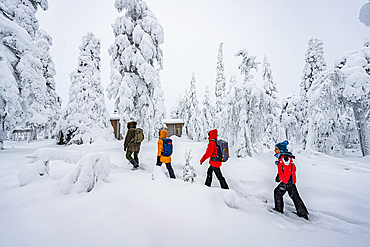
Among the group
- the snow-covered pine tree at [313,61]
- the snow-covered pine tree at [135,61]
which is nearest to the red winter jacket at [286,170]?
the snow-covered pine tree at [135,61]

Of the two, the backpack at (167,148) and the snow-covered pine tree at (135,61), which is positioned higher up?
the snow-covered pine tree at (135,61)

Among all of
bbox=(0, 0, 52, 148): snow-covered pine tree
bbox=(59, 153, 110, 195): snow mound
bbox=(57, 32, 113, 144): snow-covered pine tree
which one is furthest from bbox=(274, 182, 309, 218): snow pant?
bbox=(57, 32, 113, 144): snow-covered pine tree

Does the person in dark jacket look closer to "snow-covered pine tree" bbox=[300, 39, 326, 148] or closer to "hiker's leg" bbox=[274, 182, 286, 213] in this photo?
"hiker's leg" bbox=[274, 182, 286, 213]

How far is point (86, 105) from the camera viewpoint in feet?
41.0

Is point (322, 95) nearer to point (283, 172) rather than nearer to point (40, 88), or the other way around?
point (283, 172)

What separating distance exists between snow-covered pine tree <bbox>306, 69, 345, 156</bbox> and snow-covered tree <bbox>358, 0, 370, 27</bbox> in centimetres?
1062

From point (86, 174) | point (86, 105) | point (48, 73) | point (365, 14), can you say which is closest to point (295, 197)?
point (365, 14)

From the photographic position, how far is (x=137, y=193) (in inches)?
122

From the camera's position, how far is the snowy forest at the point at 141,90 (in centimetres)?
815

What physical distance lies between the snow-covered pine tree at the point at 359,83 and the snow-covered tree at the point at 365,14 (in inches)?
469

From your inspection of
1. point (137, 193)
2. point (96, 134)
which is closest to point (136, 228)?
point (137, 193)

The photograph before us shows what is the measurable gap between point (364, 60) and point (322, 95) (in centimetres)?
407

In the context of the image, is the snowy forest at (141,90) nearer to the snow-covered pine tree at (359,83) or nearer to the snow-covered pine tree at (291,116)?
the snow-covered pine tree at (359,83)

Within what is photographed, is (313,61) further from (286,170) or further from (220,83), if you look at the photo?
(286,170)
